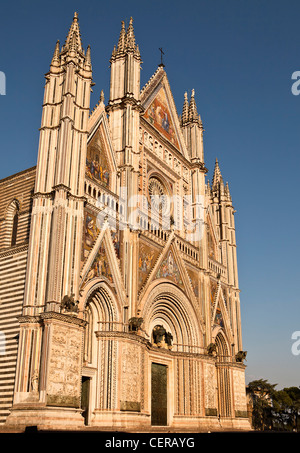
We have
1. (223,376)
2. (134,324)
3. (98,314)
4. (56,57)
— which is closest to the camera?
(98,314)

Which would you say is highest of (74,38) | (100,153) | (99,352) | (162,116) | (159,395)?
(162,116)

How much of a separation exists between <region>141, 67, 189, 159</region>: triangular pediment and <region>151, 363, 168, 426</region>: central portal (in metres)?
14.3

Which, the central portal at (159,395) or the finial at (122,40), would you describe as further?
the finial at (122,40)

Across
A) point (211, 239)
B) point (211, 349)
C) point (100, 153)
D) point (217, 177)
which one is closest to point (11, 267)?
point (100, 153)

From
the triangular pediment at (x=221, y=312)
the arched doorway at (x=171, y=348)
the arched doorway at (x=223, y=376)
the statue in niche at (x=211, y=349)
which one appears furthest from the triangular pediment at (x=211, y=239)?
the statue in niche at (x=211, y=349)

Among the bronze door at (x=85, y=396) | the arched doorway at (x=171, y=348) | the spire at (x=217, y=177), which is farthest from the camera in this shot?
the spire at (x=217, y=177)

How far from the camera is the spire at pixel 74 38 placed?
2467 cm

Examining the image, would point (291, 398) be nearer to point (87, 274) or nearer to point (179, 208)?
point (179, 208)

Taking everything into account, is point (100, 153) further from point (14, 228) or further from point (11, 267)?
point (11, 267)

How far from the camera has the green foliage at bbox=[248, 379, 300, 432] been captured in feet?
159

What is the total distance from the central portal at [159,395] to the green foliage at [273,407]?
75.3 ft

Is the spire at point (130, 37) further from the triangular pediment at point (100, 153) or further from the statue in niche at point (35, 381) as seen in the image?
the statue in niche at point (35, 381)

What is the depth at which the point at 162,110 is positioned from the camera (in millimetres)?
33625

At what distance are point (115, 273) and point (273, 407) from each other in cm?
3523
